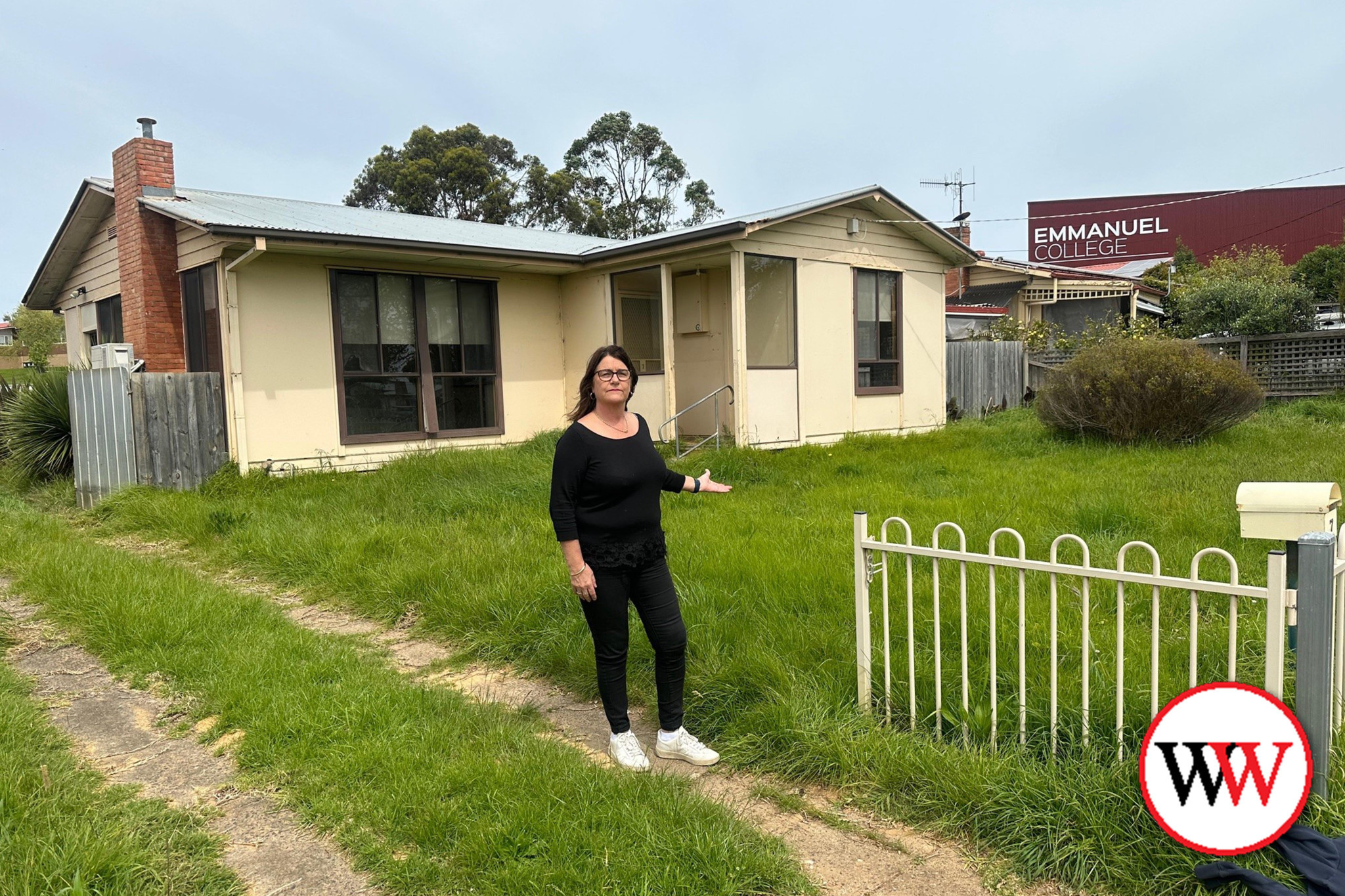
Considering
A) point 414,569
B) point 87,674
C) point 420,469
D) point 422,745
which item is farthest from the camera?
point 420,469

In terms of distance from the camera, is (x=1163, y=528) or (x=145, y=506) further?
(x=145, y=506)

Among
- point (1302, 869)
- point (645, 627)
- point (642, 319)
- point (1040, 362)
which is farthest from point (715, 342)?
point (1302, 869)

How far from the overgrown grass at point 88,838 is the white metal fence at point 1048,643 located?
2588 millimetres

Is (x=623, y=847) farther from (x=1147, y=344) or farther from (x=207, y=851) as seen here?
(x=1147, y=344)

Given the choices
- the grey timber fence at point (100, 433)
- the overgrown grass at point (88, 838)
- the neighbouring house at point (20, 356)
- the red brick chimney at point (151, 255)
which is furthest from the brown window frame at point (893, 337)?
the neighbouring house at point (20, 356)

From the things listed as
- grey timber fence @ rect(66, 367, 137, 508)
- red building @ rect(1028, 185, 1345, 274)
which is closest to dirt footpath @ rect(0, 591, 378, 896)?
grey timber fence @ rect(66, 367, 137, 508)

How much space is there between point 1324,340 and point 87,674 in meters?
20.3

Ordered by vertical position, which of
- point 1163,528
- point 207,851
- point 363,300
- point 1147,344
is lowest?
point 207,851

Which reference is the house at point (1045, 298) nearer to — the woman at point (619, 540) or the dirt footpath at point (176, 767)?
the woman at point (619, 540)

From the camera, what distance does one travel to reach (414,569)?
6.35 metres

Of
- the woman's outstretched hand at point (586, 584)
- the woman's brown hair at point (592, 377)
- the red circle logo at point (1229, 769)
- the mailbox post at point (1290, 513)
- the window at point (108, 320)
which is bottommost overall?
the red circle logo at point (1229, 769)

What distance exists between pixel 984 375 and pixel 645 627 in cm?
1697

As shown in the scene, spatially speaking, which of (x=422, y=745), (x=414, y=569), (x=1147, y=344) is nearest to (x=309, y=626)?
(x=414, y=569)

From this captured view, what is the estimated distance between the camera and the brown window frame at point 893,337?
13516mm
